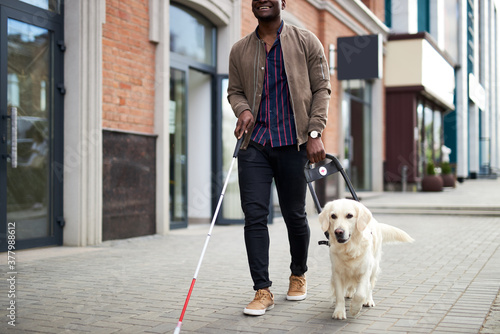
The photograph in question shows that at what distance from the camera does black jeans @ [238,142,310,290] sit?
13.8ft

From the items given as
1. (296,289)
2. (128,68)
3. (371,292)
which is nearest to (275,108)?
(296,289)

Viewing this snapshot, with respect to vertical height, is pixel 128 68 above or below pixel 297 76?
above

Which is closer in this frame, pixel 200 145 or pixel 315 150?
pixel 315 150

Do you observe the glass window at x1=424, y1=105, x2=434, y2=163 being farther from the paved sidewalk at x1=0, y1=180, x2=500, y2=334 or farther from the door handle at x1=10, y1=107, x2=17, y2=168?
the door handle at x1=10, y1=107, x2=17, y2=168

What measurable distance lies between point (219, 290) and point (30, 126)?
3343 millimetres

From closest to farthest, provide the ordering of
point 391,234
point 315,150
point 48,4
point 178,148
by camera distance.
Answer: point 315,150, point 391,234, point 48,4, point 178,148

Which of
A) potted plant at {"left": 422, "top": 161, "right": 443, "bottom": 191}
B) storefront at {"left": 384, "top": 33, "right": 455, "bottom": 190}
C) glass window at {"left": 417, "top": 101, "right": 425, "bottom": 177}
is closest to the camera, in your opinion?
potted plant at {"left": 422, "top": 161, "right": 443, "bottom": 191}

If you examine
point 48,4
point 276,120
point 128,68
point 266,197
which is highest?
point 48,4

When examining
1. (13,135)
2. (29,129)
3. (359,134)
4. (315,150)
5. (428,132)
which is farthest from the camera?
(428,132)

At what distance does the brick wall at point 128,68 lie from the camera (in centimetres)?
771

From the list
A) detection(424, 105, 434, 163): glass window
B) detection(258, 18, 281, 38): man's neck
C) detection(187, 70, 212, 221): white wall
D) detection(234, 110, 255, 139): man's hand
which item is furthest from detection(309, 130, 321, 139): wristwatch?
detection(424, 105, 434, 163): glass window

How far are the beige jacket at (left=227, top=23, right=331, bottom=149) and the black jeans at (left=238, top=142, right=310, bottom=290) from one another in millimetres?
146

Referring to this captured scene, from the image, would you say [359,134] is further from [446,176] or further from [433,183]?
[446,176]

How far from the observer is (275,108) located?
14.2 feet
